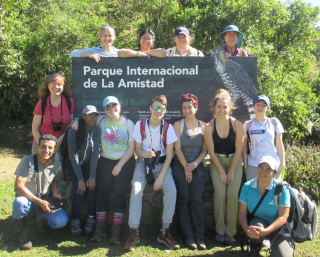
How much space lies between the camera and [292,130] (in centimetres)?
823

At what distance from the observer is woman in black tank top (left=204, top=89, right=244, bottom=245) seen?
4477 millimetres

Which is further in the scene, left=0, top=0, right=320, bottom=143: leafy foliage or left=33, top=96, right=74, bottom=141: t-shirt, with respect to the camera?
A: left=0, top=0, right=320, bottom=143: leafy foliage

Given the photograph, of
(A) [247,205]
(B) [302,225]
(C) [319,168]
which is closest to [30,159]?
(A) [247,205]

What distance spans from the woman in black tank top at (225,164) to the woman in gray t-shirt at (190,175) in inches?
6.8

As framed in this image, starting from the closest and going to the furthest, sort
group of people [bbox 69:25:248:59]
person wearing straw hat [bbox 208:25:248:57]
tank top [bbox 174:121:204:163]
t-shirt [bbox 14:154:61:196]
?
t-shirt [bbox 14:154:61:196] → tank top [bbox 174:121:204:163] → group of people [bbox 69:25:248:59] → person wearing straw hat [bbox 208:25:248:57]

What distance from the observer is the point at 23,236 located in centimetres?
423

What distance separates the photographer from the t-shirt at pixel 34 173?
423cm

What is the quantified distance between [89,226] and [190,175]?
4.98 feet

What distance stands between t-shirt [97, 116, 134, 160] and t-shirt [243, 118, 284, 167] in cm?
163

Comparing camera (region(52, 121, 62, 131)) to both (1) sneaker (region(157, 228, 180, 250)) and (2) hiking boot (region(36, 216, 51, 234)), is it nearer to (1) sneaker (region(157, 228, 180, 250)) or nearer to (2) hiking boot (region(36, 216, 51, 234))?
(2) hiking boot (region(36, 216, 51, 234))

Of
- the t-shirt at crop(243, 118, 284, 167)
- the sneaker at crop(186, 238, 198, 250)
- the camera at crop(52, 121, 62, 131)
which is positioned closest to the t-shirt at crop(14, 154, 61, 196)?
the camera at crop(52, 121, 62, 131)

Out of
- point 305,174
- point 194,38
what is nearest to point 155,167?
point 305,174

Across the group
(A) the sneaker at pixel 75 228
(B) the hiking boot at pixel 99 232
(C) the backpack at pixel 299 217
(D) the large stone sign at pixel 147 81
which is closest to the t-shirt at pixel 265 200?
Result: (C) the backpack at pixel 299 217

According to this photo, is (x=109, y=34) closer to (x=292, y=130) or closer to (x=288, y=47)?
(x=292, y=130)
